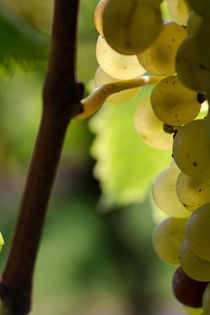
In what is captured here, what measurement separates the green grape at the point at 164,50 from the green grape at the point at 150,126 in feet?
0.16

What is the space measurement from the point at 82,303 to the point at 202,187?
8.01 feet

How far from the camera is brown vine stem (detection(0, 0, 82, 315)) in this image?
1.17 ft

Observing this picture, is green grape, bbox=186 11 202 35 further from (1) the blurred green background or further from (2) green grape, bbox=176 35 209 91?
(1) the blurred green background

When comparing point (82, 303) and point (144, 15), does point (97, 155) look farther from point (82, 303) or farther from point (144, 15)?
point (82, 303)

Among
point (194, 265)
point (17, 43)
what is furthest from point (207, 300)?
point (17, 43)

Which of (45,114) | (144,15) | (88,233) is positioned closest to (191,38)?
(144,15)

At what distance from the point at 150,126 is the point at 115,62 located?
0.05 m

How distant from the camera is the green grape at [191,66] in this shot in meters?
0.27

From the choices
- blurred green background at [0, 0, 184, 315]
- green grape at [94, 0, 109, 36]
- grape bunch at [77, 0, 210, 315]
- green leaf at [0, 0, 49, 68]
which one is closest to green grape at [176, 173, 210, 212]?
grape bunch at [77, 0, 210, 315]

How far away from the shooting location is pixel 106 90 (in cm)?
38

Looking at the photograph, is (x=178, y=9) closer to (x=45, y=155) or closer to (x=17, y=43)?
(x=45, y=155)

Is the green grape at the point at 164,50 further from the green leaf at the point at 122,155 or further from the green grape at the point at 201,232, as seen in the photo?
the green leaf at the point at 122,155

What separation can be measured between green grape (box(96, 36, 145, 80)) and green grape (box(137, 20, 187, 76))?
0.03 m

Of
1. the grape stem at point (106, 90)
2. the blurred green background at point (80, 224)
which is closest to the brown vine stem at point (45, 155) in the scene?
the grape stem at point (106, 90)
